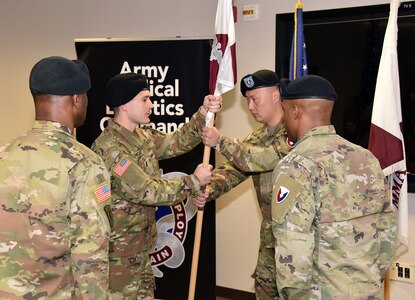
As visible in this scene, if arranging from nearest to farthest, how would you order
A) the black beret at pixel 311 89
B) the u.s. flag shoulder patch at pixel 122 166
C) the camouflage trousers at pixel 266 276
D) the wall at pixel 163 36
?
the black beret at pixel 311 89, the u.s. flag shoulder patch at pixel 122 166, the camouflage trousers at pixel 266 276, the wall at pixel 163 36

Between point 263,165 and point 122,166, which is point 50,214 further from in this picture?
point 263,165

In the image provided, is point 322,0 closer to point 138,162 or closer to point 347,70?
point 347,70

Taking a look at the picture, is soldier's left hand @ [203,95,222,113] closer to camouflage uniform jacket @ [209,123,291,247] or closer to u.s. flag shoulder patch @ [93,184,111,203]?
camouflage uniform jacket @ [209,123,291,247]

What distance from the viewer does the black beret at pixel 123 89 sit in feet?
9.49

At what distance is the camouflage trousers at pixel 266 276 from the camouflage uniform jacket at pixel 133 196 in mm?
545

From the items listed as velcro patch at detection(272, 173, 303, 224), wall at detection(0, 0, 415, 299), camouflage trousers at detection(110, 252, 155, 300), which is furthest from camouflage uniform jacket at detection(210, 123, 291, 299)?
wall at detection(0, 0, 415, 299)

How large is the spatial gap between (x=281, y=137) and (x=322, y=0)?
1417 mm

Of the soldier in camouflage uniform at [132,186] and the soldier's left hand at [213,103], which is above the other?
the soldier's left hand at [213,103]

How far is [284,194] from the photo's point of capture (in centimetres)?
203

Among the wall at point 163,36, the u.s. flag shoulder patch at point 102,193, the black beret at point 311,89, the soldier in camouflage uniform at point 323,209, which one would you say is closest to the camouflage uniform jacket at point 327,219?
the soldier in camouflage uniform at point 323,209

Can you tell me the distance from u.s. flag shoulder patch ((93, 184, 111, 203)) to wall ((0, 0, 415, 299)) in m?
2.29

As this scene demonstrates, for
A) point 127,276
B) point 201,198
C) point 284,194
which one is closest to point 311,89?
point 284,194

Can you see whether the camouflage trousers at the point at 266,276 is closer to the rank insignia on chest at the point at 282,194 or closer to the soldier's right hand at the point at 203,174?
the soldier's right hand at the point at 203,174

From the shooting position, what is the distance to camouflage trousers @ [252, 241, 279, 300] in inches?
119
